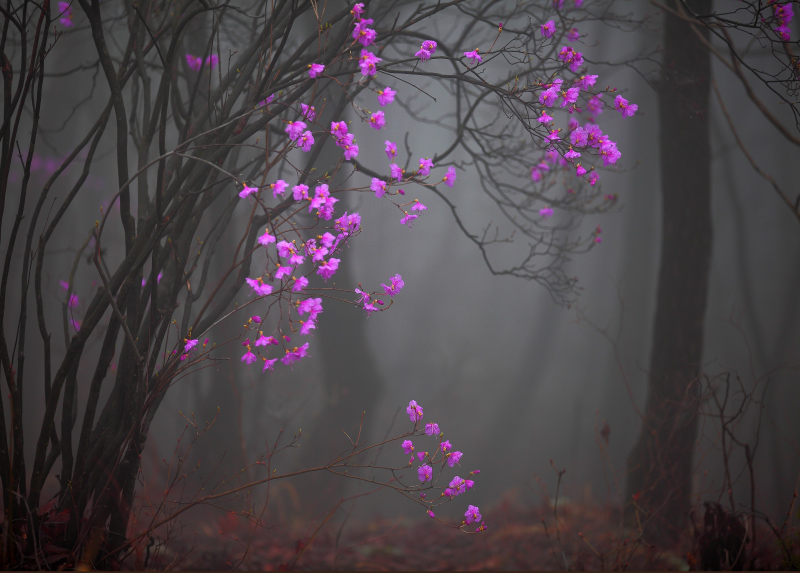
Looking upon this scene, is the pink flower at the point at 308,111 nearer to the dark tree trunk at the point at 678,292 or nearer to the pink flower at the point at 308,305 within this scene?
the pink flower at the point at 308,305

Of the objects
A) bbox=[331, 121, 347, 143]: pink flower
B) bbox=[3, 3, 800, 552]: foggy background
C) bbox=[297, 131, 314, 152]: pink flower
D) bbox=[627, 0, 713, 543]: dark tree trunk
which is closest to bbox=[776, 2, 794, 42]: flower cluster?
bbox=[627, 0, 713, 543]: dark tree trunk

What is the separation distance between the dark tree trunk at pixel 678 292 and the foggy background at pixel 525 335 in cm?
117

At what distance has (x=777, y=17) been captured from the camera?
157cm

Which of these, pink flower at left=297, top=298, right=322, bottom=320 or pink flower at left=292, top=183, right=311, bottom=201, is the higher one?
pink flower at left=292, top=183, right=311, bottom=201

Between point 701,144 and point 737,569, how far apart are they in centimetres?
199

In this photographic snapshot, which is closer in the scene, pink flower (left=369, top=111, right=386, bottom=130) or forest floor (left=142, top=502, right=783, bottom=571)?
pink flower (left=369, top=111, right=386, bottom=130)

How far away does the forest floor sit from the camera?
2.18 metres

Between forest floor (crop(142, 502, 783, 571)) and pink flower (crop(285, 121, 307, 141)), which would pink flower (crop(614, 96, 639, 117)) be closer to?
pink flower (crop(285, 121, 307, 141))

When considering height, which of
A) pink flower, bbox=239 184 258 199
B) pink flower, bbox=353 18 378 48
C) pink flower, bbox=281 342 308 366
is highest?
pink flower, bbox=353 18 378 48

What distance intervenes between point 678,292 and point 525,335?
3.93 meters

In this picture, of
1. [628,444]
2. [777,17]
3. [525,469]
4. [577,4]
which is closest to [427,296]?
[525,469]

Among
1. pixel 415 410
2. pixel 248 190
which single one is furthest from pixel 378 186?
pixel 415 410

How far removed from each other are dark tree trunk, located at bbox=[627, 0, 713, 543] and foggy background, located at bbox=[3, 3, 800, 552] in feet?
3.83

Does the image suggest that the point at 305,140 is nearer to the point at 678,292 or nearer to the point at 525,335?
the point at 678,292
